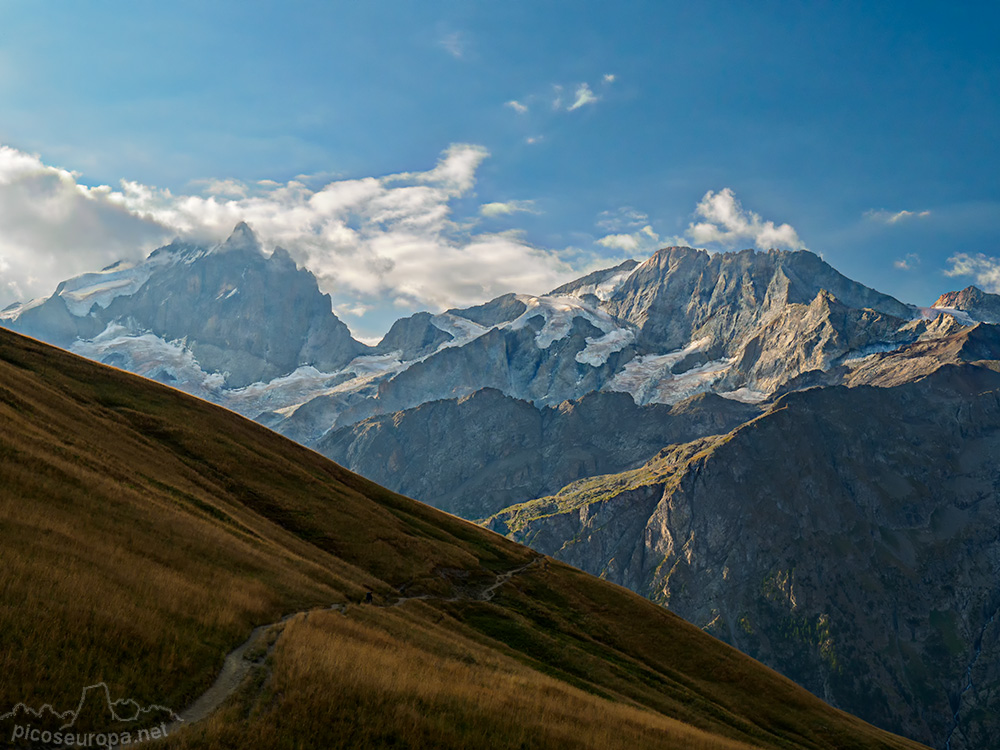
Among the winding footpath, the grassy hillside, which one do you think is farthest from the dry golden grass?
the winding footpath

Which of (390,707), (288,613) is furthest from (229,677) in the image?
(288,613)

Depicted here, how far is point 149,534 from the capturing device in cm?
2855

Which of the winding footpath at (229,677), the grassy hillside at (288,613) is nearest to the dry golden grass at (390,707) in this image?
the grassy hillside at (288,613)

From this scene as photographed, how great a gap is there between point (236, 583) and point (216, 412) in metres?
55.1

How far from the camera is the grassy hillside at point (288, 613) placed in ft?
54.7

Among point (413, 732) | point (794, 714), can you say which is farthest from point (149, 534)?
point (794, 714)

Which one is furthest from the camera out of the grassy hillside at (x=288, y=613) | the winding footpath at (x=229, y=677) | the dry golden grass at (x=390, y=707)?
the grassy hillside at (x=288, y=613)

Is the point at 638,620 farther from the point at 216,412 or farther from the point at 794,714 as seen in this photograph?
the point at 216,412

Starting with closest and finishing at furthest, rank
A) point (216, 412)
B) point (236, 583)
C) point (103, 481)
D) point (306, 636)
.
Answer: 1. point (306, 636)
2. point (236, 583)
3. point (103, 481)
4. point (216, 412)

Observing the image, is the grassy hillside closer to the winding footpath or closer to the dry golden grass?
the dry golden grass

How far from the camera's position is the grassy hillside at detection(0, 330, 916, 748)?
16688 millimetres

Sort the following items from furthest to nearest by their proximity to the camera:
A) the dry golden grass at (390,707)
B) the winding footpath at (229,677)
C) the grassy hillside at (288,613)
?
the grassy hillside at (288,613) < the winding footpath at (229,677) < the dry golden grass at (390,707)

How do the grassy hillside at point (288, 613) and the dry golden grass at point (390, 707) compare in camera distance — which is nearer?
the dry golden grass at point (390, 707)

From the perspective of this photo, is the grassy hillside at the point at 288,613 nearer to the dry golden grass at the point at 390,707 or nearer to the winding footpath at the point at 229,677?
the dry golden grass at the point at 390,707
